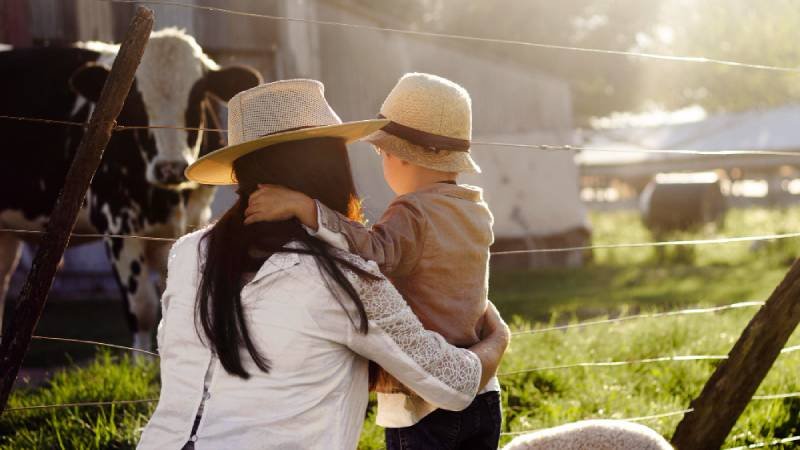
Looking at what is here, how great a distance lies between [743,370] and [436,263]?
1621 mm

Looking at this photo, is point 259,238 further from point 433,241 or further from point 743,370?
point 743,370

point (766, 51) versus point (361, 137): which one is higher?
point (361, 137)

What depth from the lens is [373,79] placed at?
1193cm

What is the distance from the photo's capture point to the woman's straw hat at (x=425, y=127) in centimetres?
275

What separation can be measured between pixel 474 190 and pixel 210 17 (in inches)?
334

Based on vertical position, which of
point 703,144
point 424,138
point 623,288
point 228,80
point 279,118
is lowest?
point 703,144

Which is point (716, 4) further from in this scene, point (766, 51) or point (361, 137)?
point (361, 137)

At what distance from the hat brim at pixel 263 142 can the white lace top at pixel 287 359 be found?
0.21 metres

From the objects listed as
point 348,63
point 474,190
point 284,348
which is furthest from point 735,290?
point 284,348

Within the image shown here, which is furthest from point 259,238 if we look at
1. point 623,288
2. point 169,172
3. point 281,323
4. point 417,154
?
point 623,288

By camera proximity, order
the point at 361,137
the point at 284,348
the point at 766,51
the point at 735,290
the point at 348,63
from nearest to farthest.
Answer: the point at 284,348 → the point at 361,137 → the point at 735,290 → the point at 348,63 → the point at 766,51

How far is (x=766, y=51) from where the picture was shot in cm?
3112

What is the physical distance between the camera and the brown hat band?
8.98 feet

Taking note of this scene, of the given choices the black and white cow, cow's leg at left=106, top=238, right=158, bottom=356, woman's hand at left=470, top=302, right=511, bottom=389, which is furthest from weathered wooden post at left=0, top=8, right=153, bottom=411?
cow's leg at left=106, top=238, right=158, bottom=356
